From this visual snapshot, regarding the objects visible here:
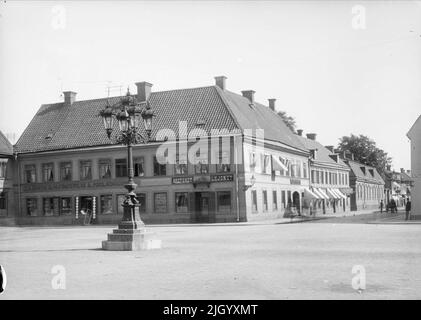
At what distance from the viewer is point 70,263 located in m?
14.0

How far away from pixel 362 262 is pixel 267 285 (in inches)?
163

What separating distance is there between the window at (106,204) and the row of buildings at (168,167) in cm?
8

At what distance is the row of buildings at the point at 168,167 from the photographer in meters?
40.7

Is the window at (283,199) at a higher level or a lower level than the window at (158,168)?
lower

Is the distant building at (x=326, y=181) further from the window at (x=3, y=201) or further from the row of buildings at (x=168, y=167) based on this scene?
the window at (x=3, y=201)

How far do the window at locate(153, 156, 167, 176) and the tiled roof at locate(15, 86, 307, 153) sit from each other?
7.20ft

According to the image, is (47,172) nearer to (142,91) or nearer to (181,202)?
(142,91)

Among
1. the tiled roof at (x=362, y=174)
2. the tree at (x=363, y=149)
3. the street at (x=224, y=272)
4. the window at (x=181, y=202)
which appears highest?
the tree at (x=363, y=149)

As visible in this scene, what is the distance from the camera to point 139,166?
43.6 m

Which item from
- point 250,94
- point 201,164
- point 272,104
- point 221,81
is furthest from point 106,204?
point 272,104

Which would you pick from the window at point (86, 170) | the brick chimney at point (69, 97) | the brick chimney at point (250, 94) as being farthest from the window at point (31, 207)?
the brick chimney at point (250, 94)

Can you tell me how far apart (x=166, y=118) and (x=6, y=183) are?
15772 mm

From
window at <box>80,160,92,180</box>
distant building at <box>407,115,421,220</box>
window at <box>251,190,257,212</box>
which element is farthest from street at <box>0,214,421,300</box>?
window at <box>80,160,92,180</box>
